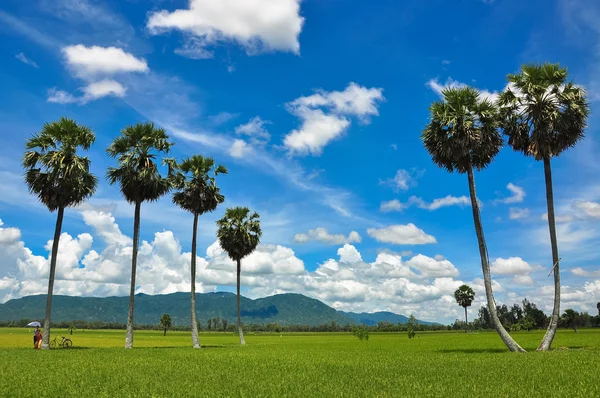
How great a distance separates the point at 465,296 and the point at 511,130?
407ft

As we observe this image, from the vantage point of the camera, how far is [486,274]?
35500 millimetres

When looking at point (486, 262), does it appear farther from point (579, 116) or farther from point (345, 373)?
point (345, 373)

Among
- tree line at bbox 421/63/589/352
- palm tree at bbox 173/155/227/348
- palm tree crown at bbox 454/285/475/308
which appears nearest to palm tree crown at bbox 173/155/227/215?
palm tree at bbox 173/155/227/348

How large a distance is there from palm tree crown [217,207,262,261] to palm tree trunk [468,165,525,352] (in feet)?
115

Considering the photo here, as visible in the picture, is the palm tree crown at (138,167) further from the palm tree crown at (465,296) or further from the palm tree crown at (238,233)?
the palm tree crown at (465,296)

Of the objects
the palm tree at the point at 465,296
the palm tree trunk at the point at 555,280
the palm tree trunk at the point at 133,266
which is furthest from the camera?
the palm tree at the point at 465,296

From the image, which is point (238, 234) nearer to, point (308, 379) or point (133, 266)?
point (133, 266)

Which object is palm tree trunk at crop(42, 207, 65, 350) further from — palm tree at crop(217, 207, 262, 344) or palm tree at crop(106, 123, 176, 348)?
palm tree at crop(217, 207, 262, 344)

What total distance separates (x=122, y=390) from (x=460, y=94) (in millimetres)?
32991

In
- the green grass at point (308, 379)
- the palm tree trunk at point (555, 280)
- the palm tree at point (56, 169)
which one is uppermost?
the palm tree at point (56, 169)

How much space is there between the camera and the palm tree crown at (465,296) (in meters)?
149

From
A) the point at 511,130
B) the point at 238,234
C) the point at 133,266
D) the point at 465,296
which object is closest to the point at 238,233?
the point at 238,234

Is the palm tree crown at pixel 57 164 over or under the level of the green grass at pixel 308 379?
over

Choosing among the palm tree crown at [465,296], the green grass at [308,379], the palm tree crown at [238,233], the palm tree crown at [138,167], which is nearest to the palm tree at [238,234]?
the palm tree crown at [238,233]
